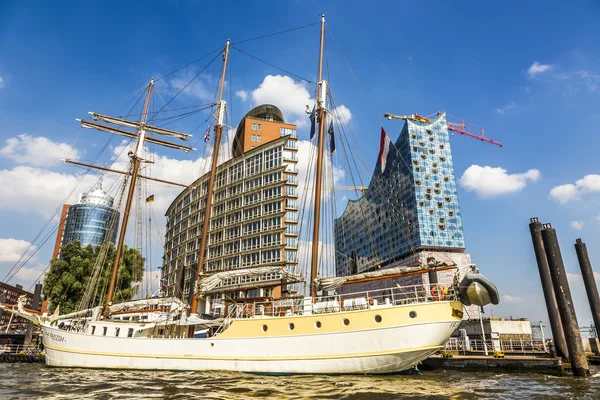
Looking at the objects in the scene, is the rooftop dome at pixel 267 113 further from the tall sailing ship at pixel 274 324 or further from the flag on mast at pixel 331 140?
the flag on mast at pixel 331 140

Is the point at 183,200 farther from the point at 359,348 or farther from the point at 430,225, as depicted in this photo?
the point at 359,348

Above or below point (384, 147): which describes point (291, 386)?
below

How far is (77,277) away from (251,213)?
2675 centimetres

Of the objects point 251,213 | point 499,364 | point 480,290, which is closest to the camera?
point 480,290

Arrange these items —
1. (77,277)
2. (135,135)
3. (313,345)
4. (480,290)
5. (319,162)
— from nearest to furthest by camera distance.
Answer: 1. (480,290)
2. (313,345)
3. (319,162)
4. (135,135)
5. (77,277)

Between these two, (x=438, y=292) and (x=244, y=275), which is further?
(x=244, y=275)

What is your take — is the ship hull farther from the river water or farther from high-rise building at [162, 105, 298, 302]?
high-rise building at [162, 105, 298, 302]

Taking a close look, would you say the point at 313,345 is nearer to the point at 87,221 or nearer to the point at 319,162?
the point at 319,162

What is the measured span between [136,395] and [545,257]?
77.6 ft

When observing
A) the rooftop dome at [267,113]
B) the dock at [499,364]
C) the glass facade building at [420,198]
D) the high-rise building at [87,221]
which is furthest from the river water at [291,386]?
the high-rise building at [87,221]

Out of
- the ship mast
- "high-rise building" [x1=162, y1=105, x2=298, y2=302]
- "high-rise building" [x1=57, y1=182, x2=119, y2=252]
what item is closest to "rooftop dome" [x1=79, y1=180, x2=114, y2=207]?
"high-rise building" [x1=57, y1=182, x2=119, y2=252]

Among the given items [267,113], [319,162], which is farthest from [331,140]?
[267,113]

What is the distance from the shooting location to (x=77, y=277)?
144 ft

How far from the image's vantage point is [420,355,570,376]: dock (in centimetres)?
2042
